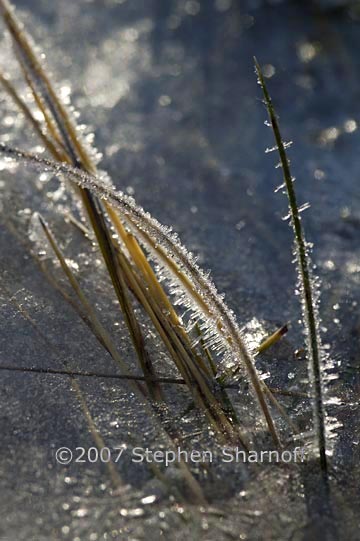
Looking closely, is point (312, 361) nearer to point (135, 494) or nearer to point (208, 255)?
point (135, 494)

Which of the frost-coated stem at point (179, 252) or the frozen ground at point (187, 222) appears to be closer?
the frozen ground at point (187, 222)

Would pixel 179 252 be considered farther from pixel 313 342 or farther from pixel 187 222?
pixel 187 222

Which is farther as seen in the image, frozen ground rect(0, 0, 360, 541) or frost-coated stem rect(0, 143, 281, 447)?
frost-coated stem rect(0, 143, 281, 447)

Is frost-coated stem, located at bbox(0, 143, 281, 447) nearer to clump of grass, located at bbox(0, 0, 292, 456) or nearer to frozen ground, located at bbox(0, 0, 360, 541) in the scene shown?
clump of grass, located at bbox(0, 0, 292, 456)

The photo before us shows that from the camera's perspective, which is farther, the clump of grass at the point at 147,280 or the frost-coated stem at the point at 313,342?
the clump of grass at the point at 147,280

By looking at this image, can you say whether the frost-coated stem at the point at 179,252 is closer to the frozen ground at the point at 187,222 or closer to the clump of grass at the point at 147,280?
the clump of grass at the point at 147,280

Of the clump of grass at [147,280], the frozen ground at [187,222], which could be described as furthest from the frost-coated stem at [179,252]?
the frozen ground at [187,222]

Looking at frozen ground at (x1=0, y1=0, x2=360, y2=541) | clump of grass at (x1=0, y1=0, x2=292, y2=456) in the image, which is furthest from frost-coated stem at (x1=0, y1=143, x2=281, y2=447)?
frozen ground at (x1=0, y1=0, x2=360, y2=541)

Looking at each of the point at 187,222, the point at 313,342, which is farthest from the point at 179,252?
the point at 187,222
